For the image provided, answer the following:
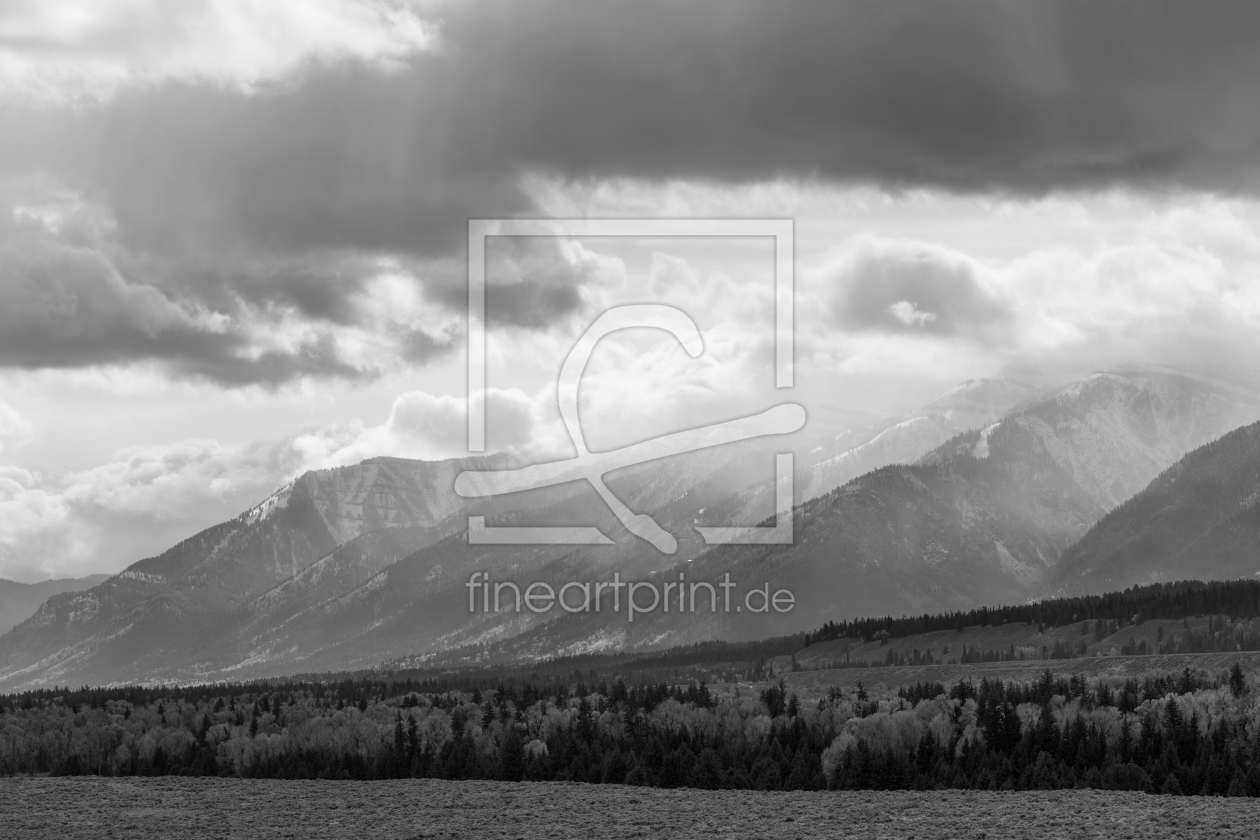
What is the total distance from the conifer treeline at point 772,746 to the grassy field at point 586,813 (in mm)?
18278

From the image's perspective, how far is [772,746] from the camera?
14875 cm

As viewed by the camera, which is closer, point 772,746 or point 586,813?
point 586,813

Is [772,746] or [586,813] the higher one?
[772,746]

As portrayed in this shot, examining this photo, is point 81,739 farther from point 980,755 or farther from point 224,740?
point 980,755

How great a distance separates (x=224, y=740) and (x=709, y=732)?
187 ft

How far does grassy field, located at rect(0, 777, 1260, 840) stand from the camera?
285ft

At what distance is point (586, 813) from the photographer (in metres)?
97.8

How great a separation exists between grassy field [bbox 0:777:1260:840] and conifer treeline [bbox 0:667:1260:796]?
1828cm

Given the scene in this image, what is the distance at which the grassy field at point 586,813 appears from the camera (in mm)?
86938

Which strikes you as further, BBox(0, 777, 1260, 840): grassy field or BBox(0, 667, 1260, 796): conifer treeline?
BBox(0, 667, 1260, 796): conifer treeline

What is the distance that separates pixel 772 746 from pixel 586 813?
53.5 meters

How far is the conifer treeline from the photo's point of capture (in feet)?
Result: 418

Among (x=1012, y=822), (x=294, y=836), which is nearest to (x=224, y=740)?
(x=294, y=836)

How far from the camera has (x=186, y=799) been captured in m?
109
